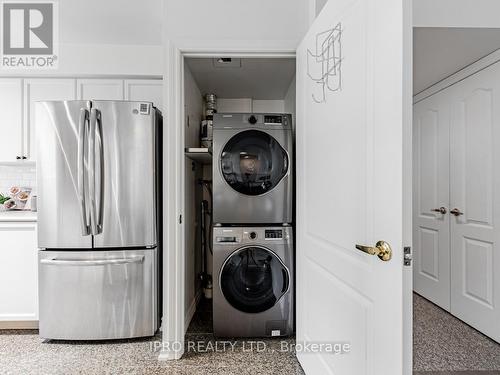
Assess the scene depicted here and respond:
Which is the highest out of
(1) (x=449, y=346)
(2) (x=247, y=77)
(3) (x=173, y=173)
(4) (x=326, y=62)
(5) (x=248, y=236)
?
(2) (x=247, y=77)

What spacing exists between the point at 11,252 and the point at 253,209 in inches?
78.4

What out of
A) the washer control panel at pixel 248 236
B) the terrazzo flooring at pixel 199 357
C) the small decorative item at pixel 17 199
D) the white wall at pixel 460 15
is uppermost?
the white wall at pixel 460 15

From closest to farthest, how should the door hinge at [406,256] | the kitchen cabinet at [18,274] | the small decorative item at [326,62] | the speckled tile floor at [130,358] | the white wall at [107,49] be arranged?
the door hinge at [406,256] < the small decorative item at [326,62] < the speckled tile floor at [130,358] < the kitchen cabinet at [18,274] < the white wall at [107,49]

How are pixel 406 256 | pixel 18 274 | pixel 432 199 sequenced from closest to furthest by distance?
pixel 406 256, pixel 18 274, pixel 432 199

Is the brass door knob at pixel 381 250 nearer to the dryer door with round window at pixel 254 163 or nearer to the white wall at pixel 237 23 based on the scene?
the dryer door with round window at pixel 254 163

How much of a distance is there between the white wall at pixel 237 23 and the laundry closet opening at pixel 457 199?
100 cm

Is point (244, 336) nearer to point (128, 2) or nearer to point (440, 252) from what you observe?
point (440, 252)

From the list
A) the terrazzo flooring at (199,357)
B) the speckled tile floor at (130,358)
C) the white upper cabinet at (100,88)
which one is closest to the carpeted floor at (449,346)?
the terrazzo flooring at (199,357)

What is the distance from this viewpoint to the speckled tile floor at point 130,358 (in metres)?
1.88

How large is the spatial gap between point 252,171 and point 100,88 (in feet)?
5.46

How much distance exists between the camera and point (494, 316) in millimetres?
2355

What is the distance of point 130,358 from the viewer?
2.01m

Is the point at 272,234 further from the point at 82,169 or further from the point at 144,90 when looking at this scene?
the point at 144,90

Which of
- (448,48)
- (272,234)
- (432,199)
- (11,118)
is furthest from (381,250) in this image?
(11,118)
